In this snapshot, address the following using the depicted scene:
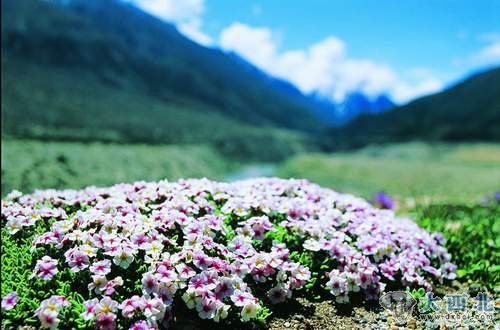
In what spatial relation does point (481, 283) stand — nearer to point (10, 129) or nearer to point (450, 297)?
point (450, 297)

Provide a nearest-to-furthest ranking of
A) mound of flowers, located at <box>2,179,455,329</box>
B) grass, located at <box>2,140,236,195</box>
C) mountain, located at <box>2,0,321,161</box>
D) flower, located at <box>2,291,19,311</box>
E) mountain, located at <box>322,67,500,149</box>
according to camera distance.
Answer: flower, located at <box>2,291,19,311</box>
mound of flowers, located at <box>2,179,455,329</box>
grass, located at <box>2,140,236,195</box>
mountain, located at <box>2,0,321,161</box>
mountain, located at <box>322,67,500,149</box>

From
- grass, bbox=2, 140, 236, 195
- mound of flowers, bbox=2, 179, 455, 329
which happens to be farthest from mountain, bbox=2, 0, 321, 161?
mound of flowers, bbox=2, 179, 455, 329

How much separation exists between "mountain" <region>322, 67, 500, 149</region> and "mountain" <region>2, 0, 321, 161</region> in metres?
25.7

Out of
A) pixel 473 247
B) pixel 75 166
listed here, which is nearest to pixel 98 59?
pixel 75 166

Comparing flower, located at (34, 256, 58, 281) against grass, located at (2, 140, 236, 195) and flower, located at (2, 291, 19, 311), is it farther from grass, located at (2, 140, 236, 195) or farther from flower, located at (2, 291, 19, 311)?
grass, located at (2, 140, 236, 195)

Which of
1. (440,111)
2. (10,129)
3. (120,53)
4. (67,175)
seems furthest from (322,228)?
(120,53)

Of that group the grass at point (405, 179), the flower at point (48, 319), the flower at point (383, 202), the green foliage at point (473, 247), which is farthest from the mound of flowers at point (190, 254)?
the grass at point (405, 179)

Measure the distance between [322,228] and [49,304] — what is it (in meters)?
3.17

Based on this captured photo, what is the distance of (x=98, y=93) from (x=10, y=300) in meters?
91.3

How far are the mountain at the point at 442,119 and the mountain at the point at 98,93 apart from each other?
25.7 m

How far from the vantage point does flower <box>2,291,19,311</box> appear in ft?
14.3

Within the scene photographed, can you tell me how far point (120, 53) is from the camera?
162 metres

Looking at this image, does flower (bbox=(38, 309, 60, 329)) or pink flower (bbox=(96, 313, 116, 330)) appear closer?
flower (bbox=(38, 309, 60, 329))

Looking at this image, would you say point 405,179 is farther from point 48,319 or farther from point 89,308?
point 48,319
